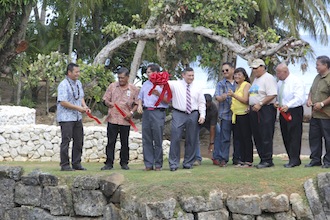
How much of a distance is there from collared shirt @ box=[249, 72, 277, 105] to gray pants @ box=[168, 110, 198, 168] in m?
0.92

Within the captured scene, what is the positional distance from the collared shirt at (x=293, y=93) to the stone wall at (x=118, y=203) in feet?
4.71

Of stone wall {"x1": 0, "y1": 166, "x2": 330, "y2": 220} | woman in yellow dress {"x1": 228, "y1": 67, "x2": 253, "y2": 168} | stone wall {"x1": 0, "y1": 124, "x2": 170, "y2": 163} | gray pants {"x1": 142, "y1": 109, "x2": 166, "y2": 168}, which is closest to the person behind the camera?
stone wall {"x1": 0, "y1": 166, "x2": 330, "y2": 220}

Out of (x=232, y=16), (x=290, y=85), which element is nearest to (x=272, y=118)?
(x=290, y=85)

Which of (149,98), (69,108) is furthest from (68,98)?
(149,98)

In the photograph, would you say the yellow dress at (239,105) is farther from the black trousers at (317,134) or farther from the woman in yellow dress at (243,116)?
the black trousers at (317,134)

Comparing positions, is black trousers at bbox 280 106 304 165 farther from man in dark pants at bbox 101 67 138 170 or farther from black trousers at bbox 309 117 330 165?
man in dark pants at bbox 101 67 138 170

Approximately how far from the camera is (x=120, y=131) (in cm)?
1223

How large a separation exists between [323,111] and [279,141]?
45.2 feet

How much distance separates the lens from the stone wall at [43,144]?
15.0m

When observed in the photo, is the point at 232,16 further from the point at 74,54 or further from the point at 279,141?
the point at 74,54

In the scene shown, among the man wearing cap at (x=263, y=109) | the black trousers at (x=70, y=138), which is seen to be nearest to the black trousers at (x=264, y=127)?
the man wearing cap at (x=263, y=109)

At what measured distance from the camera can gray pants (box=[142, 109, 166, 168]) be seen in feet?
38.2

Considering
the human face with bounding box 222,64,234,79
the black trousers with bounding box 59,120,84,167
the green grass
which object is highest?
the human face with bounding box 222,64,234,79

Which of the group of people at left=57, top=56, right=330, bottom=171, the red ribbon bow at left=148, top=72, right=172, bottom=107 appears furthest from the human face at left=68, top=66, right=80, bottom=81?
the red ribbon bow at left=148, top=72, right=172, bottom=107
